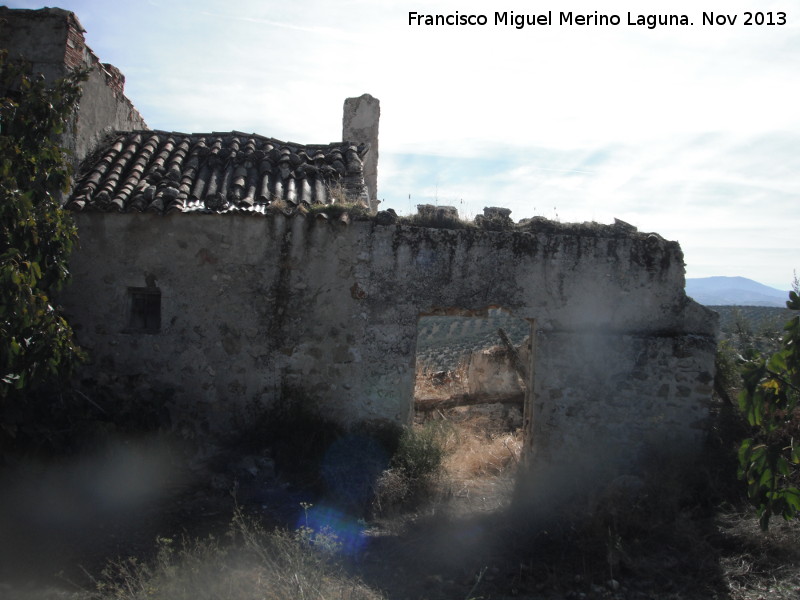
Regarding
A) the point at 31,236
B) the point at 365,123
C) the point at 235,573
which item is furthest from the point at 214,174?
the point at 235,573

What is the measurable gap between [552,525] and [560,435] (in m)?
1.48

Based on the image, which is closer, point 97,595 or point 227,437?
point 97,595

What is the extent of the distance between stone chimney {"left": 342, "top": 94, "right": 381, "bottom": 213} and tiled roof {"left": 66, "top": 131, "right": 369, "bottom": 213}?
276 cm

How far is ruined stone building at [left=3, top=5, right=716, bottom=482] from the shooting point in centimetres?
729

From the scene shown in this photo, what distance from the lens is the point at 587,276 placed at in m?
7.37

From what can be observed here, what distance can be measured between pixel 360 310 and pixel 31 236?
3.40m

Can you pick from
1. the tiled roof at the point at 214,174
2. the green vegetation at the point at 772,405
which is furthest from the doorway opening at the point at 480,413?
the green vegetation at the point at 772,405

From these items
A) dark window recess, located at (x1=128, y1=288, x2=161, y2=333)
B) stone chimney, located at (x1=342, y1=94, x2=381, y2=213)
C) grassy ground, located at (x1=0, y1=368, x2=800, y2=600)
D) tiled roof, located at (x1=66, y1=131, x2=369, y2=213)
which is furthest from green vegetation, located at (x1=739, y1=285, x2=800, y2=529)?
stone chimney, located at (x1=342, y1=94, x2=381, y2=213)

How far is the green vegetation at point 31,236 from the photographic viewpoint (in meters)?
4.98

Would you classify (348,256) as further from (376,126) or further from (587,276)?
(376,126)

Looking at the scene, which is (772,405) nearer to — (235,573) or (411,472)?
(411,472)

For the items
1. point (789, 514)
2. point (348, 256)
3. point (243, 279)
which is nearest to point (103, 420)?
point (243, 279)

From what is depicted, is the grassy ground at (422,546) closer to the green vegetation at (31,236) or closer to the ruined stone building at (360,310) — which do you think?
the ruined stone building at (360,310)

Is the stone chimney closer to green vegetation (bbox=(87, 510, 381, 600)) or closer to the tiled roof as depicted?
the tiled roof
